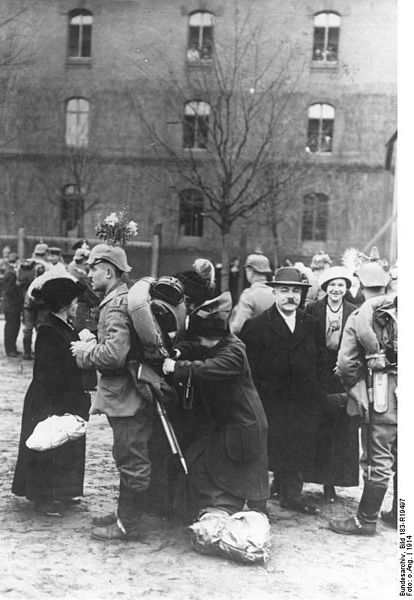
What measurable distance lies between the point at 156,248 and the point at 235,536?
19740mm

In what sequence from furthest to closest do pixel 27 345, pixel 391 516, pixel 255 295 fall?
pixel 27 345, pixel 255 295, pixel 391 516

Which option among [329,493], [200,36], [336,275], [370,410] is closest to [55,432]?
[370,410]

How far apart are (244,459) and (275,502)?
119 cm

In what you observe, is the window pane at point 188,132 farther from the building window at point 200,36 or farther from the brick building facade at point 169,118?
the building window at point 200,36

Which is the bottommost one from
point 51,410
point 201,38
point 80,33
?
point 51,410

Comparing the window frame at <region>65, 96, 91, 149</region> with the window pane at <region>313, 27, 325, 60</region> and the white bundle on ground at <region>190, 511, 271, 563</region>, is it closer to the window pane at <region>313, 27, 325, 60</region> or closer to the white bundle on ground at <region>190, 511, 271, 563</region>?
the window pane at <region>313, 27, 325, 60</region>

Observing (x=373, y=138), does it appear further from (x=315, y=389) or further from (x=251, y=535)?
(x=251, y=535)

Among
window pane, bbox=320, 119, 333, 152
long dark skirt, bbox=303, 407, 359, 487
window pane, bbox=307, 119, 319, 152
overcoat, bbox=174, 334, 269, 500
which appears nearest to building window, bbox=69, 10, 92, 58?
window pane, bbox=307, 119, 319, 152

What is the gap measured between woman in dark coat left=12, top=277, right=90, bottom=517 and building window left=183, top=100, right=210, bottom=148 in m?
13.7

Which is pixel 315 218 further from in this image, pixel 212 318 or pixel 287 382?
pixel 212 318

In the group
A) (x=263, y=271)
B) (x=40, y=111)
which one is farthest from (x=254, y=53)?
(x=263, y=271)

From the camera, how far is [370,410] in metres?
4.64

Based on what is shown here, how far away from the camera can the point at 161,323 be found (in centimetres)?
455

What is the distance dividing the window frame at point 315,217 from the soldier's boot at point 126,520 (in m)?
18.4
